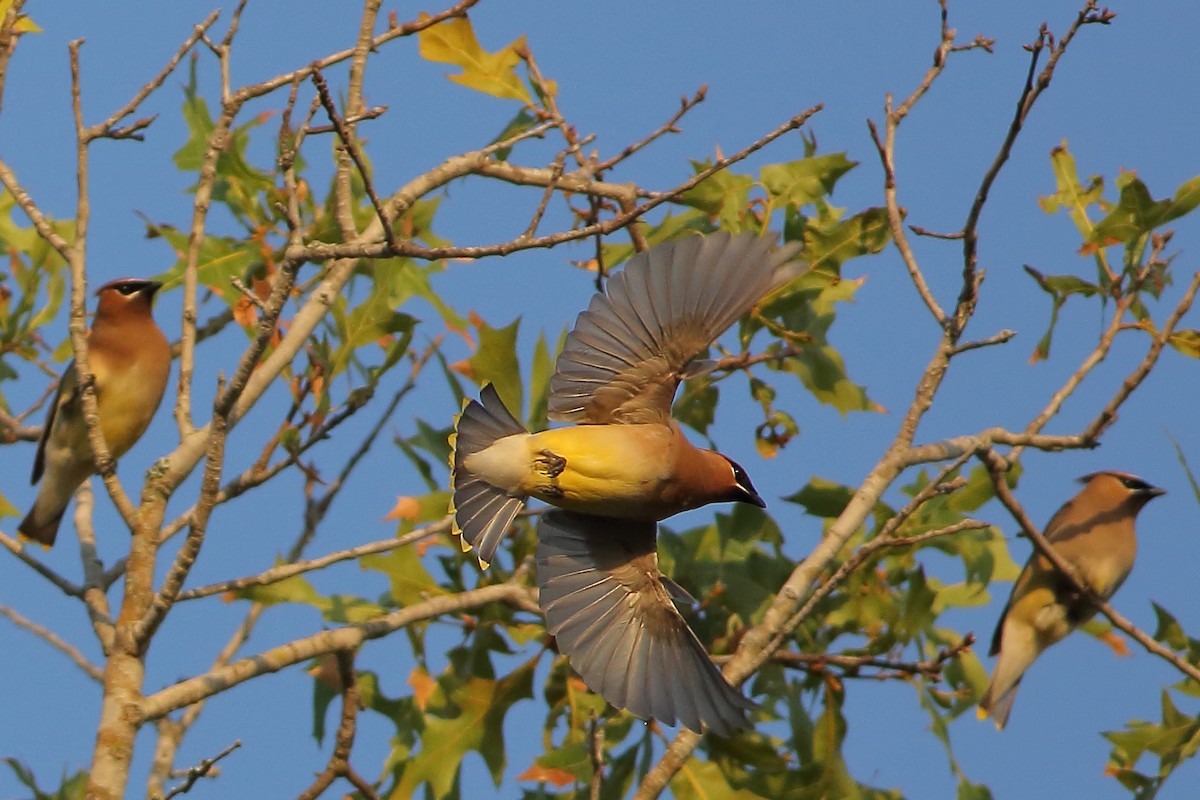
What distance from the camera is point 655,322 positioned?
14.1ft

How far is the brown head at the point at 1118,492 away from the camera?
22.2ft

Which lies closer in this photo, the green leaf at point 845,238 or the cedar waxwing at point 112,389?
the green leaf at point 845,238

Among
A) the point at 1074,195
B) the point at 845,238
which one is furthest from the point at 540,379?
the point at 1074,195

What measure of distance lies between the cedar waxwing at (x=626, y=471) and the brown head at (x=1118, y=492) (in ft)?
9.29

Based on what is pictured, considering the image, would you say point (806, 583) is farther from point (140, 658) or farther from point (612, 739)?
point (140, 658)

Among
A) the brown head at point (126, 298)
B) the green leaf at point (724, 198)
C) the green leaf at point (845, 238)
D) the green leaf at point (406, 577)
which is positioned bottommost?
the green leaf at point (406, 577)

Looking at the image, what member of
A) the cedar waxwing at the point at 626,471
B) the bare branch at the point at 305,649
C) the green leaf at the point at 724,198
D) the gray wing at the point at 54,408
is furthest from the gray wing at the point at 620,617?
the gray wing at the point at 54,408

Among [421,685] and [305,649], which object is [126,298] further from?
[305,649]

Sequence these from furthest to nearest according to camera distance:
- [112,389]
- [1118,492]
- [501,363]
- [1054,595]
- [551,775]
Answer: [1118,492] < [1054,595] < [112,389] < [501,363] < [551,775]

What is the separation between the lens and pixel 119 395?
6.24 m

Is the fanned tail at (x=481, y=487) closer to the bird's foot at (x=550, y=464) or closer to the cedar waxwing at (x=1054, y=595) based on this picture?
the bird's foot at (x=550, y=464)

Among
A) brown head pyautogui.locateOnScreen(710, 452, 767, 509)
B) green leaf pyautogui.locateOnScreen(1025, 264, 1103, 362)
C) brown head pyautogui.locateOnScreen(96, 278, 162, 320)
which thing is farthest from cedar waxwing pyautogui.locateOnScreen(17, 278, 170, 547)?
green leaf pyautogui.locateOnScreen(1025, 264, 1103, 362)

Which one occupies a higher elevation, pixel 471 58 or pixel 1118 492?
pixel 471 58

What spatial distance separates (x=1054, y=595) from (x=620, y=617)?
8.89 feet
